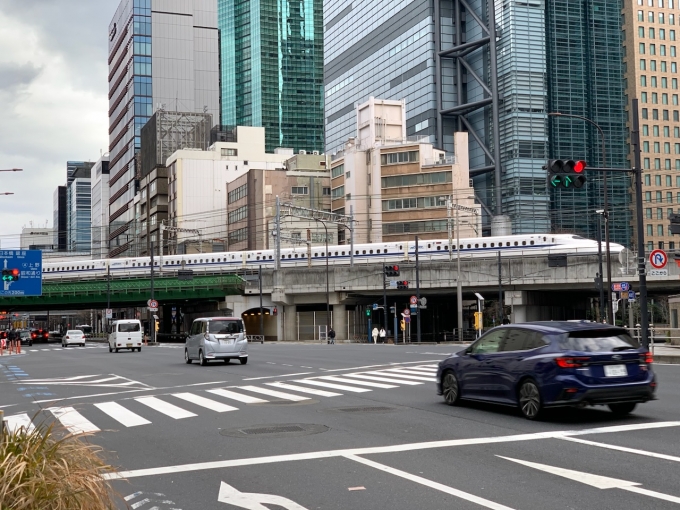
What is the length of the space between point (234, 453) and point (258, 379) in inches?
514

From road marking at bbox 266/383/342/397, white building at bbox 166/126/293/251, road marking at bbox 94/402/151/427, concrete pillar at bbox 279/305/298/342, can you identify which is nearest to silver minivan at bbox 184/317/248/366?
road marking at bbox 266/383/342/397

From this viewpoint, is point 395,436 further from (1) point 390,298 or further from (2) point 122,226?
(2) point 122,226

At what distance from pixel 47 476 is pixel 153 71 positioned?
151 m

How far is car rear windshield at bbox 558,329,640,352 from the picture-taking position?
13.3 meters

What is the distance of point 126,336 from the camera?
49.9 m

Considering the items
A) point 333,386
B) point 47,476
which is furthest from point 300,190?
point 47,476

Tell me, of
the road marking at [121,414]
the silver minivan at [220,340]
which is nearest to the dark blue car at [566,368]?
the road marking at [121,414]

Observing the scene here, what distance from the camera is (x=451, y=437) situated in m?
12.0

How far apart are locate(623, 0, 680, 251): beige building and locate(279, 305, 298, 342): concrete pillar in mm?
84107

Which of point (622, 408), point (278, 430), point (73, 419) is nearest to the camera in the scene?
point (278, 430)

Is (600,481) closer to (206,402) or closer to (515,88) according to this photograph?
(206,402)

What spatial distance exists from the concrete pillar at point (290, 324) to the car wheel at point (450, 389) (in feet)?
213

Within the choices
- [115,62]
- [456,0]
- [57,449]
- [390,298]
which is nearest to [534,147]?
[456,0]

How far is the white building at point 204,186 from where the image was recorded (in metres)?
124
